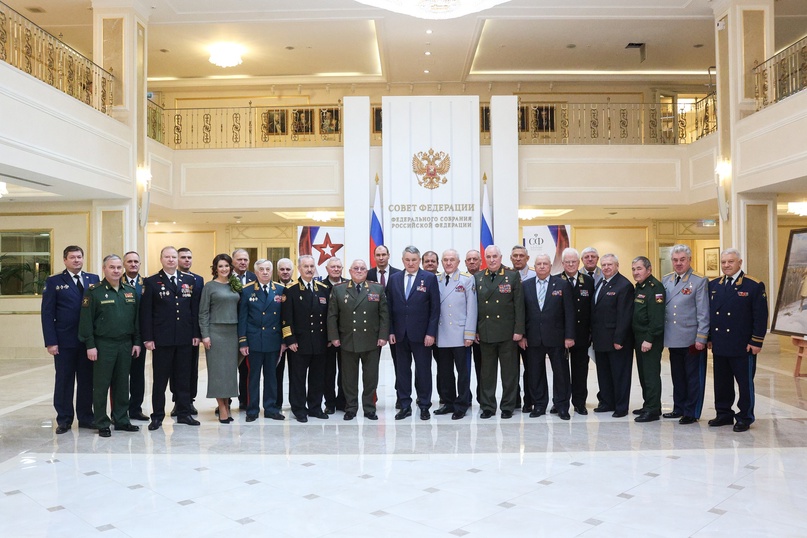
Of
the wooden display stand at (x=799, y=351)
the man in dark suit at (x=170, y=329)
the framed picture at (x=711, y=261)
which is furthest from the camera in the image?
the framed picture at (x=711, y=261)

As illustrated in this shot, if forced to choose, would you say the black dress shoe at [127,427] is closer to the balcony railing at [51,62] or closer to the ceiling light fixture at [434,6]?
the balcony railing at [51,62]

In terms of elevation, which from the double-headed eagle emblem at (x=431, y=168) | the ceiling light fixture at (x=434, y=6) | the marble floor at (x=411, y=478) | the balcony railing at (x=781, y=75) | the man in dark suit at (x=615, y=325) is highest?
the ceiling light fixture at (x=434, y=6)

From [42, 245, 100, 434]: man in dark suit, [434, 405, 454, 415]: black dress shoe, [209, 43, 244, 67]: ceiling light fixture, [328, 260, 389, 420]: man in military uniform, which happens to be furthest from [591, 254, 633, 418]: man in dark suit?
[209, 43, 244, 67]: ceiling light fixture

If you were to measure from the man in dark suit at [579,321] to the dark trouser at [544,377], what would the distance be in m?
0.16

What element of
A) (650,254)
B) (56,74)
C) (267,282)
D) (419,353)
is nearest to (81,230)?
(56,74)

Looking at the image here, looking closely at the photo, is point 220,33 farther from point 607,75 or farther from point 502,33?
point 607,75

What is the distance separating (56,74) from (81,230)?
302 centimetres

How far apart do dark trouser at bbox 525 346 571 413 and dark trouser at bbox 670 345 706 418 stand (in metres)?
0.89

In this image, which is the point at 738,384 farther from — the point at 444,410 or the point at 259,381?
the point at 259,381

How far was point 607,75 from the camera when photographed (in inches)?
569

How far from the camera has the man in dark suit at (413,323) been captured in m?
5.72

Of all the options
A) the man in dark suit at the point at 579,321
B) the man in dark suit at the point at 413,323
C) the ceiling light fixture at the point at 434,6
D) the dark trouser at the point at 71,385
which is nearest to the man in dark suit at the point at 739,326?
the man in dark suit at the point at 579,321

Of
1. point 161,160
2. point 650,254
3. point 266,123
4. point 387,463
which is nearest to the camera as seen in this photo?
point 387,463

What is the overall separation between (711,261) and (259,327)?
41.9 ft
